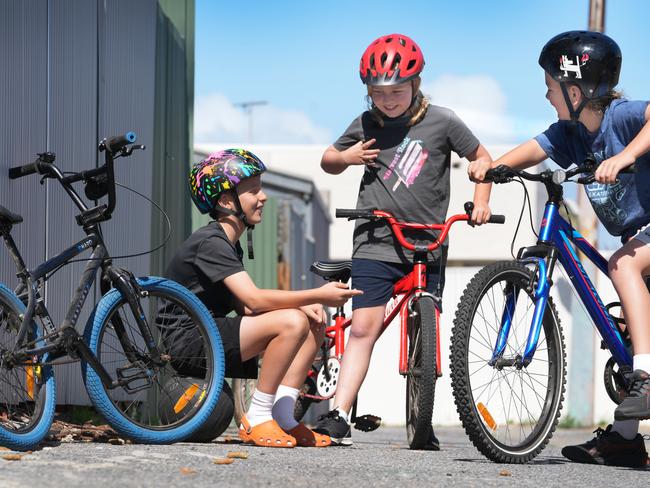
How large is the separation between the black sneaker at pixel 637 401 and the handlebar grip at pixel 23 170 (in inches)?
97.1

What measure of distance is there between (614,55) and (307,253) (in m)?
9.92

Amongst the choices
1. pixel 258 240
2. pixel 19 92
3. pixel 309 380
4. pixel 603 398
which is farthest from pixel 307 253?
pixel 19 92

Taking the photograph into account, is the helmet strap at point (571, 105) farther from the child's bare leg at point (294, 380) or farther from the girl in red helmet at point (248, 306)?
the child's bare leg at point (294, 380)

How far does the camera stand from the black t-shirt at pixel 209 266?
5.16m

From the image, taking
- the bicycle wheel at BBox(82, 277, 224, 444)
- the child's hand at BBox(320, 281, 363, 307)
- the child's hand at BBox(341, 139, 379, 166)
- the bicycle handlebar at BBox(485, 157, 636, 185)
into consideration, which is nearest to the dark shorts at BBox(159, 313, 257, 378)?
the bicycle wheel at BBox(82, 277, 224, 444)

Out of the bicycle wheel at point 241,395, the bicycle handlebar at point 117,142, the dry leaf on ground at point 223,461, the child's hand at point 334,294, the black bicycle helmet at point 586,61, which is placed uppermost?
the black bicycle helmet at point 586,61

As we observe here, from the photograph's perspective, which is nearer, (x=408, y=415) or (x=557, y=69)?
(x=557, y=69)

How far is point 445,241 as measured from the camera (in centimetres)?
570

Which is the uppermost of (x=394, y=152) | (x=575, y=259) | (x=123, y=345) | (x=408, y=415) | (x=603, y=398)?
(x=394, y=152)

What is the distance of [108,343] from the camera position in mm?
4812

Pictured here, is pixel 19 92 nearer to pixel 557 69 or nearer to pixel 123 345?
pixel 123 345

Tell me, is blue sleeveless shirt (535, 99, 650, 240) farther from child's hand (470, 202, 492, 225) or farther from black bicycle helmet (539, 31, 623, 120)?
child's hand (470, 202, 492, 225)

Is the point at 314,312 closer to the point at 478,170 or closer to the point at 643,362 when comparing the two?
the point at 478,170

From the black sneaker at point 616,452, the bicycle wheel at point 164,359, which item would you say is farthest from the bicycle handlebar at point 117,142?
the black sneaker at point 616,452
